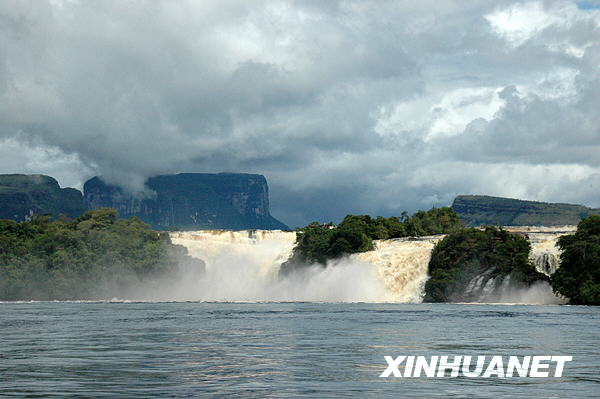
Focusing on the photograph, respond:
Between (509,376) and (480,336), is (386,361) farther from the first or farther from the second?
(480,336)

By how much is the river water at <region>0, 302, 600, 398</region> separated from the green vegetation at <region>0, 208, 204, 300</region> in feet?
193

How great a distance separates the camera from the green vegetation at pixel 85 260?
113 metres

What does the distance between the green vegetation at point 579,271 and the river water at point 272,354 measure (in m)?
27.2

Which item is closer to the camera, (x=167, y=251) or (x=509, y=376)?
(x=509, y=376)

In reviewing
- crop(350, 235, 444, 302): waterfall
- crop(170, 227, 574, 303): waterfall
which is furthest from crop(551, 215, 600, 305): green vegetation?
crop(350, 235, 444, 302): waterfall

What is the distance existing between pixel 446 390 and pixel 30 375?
39.3 feet

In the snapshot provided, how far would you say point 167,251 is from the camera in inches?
4766

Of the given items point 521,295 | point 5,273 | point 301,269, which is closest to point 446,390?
point 521,295

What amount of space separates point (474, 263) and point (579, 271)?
14035 millimetres

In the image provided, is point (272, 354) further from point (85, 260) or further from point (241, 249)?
point (241, 249)

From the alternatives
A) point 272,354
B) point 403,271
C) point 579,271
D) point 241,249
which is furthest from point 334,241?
point 272,354

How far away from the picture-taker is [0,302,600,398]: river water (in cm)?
2255

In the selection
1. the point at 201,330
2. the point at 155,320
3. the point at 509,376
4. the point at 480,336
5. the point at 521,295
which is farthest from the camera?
the point at 521,295

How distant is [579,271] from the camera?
84438mm
